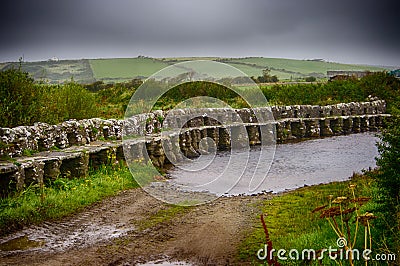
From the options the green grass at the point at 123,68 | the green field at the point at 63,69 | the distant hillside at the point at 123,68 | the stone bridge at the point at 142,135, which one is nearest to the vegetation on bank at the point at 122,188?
the stone bridge at the point at 142,135

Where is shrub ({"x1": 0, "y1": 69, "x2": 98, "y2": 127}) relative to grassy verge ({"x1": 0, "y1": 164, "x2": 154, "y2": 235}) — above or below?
above

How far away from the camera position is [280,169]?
17.9 meters

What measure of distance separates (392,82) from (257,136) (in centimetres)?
1984

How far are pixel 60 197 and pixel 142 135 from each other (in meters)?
7.69

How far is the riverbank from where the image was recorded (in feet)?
27.6

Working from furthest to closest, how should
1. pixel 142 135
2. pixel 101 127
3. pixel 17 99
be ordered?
pixel 142 135 < pixel 101 127 < pixel 17 99

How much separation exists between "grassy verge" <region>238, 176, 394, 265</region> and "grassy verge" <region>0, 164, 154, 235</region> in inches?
163

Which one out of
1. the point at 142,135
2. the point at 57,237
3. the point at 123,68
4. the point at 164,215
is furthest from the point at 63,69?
the point at 57,237

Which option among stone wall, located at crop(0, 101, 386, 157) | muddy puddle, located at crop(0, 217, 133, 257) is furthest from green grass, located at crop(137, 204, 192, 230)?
stone wall, located at crop(0, 101, 386, 157)

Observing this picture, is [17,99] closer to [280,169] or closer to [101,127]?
[101,127]

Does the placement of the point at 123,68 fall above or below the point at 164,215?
above

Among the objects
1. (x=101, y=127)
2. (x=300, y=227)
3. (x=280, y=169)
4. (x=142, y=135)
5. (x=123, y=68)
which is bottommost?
(x=280, y=169)

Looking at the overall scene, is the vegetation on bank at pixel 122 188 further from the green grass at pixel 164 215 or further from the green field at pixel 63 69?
the green field at pixel 63 69

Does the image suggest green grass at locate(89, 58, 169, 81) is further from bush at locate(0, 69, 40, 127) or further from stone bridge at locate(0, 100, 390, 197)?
bush at locate(0, 69, 40, 127)
